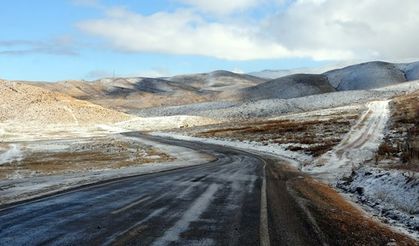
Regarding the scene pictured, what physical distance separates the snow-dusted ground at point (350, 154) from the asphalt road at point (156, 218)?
10.6 m

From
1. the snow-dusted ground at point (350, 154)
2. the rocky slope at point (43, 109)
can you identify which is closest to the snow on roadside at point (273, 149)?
the snow-dusted ground at point (350, 154)

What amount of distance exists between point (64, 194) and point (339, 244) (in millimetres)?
9171

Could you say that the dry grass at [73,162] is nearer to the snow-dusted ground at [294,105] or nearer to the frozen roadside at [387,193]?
the frozen roadside at [387,193]

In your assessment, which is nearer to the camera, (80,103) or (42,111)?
(42,111)

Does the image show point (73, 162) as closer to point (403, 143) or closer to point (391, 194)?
point (403, 143)

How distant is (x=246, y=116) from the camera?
15562 centimetres

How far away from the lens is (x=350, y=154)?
39906 mm

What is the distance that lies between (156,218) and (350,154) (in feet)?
104

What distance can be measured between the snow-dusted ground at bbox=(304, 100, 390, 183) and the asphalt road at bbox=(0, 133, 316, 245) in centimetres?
1063

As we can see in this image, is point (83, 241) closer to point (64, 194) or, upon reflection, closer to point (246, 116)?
point (64, 194)

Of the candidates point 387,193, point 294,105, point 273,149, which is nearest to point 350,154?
point 273,149

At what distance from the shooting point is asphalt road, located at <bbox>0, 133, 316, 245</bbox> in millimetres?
8914

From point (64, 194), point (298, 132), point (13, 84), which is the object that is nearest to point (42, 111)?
point (13, 84)

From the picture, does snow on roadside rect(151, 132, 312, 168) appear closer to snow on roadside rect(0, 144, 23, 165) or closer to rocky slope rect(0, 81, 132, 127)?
snow on roadside rect(0, 144, 23, 165)
